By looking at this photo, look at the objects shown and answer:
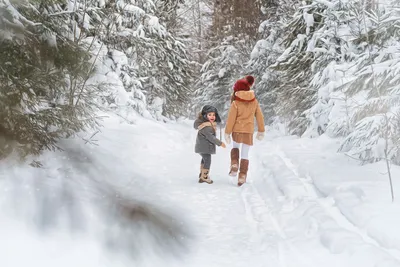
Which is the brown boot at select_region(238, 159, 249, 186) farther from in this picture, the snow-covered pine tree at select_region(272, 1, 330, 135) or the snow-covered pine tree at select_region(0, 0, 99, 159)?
the snow-covered pine tree at select_region(272, 1, 330, 135)

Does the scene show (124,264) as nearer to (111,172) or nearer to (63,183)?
(63,183)

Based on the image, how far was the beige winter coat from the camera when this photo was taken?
7.80m

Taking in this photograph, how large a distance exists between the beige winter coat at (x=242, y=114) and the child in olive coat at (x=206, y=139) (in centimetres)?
35

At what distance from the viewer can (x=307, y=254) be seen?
4074mm

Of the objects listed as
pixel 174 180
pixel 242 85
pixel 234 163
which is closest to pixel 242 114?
pixel 242 85

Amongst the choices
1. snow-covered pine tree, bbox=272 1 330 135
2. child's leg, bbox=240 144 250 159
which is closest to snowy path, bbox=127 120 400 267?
child's leg, bbox=240 144 250 159

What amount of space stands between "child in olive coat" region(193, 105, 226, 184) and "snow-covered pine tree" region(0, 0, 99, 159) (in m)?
2.42

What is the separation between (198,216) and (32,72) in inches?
118

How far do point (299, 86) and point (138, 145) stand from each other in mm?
6814

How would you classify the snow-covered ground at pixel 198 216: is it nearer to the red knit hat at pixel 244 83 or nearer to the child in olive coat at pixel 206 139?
the child in olive coat at pixel 206 139

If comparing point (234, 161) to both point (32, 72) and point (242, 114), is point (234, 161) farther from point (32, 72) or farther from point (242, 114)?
point (32, 72)

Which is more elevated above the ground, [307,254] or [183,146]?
[307,254]

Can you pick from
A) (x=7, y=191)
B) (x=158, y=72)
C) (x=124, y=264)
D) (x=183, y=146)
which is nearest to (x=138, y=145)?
(x=183, y=146)

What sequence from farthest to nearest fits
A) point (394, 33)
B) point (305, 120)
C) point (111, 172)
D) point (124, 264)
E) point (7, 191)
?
point (305, 120) → point (111, 172) → point (394, 33) → point (7, 191) → point (124, 264)
